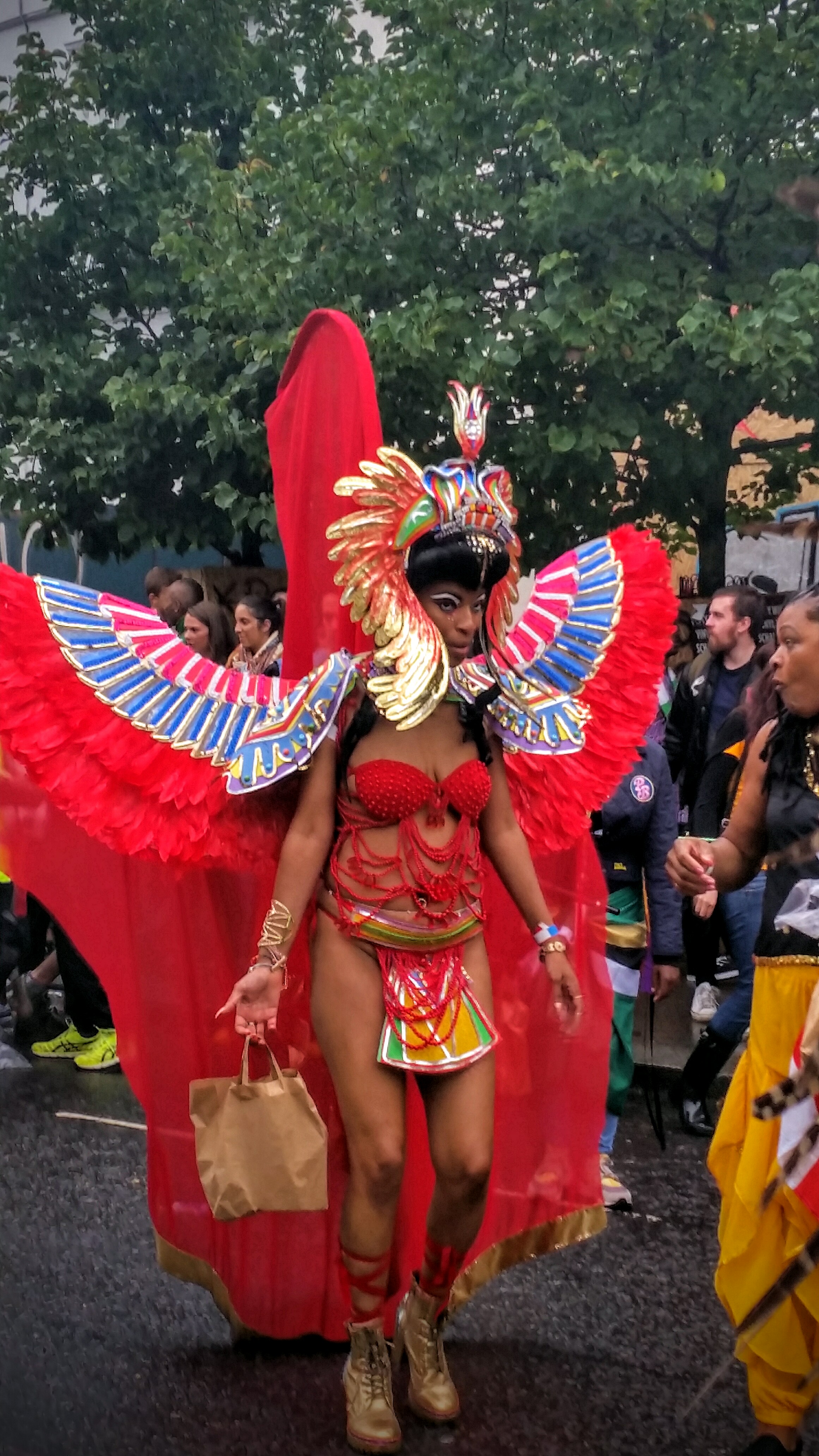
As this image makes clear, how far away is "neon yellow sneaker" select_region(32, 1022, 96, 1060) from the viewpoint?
4.55 metres

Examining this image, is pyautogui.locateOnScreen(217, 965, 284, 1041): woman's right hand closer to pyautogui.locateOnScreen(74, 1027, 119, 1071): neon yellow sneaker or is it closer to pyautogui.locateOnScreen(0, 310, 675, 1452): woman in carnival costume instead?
pyautogui.locateOnScreen(0, 310, 675, 1452): woman in carnival costume

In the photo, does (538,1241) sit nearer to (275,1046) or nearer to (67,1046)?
(275,1046)

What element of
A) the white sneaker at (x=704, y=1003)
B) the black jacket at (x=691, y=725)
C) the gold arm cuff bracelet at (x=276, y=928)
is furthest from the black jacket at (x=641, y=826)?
the white sneaker at (x=704, y=1003)

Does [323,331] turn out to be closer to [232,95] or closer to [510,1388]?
[232,95]

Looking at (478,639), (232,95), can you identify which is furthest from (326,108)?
(478,639)

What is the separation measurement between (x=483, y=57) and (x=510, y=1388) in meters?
3.51

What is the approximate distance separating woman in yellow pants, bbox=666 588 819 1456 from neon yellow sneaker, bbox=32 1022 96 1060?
3.04 m

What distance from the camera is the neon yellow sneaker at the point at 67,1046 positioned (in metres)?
4.55

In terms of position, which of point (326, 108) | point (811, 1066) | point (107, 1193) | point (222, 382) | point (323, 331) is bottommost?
point (107, 1193)

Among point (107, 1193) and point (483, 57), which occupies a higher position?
point (483, 57)

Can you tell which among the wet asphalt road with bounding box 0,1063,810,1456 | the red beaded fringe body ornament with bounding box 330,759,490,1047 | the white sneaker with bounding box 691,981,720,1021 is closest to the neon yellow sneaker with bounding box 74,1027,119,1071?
the wet asphalt road with bounding box 0,1063,810,1456

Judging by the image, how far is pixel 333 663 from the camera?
6.88 ft

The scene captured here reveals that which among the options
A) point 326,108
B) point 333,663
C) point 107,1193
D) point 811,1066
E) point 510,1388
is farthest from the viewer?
point 326,108

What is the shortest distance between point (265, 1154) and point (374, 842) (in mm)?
558
